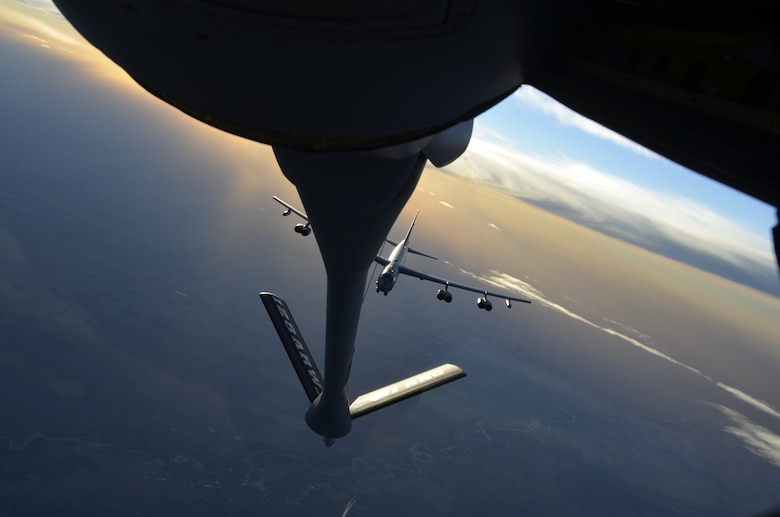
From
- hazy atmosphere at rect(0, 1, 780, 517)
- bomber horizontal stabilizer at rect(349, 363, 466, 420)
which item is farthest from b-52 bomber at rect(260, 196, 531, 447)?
hazy atmosphere at rect(0, 1, 780, 517)

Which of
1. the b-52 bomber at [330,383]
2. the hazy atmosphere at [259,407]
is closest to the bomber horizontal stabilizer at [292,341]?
the b-52 bomber at [330,383]

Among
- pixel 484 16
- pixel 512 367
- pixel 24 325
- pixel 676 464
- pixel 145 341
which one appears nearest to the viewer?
pixel 484 16

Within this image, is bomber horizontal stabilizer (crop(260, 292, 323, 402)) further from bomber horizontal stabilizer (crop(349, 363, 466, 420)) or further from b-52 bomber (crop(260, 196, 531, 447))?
bomber horizontal stabilizer (crop(349, 363, 466, 420))

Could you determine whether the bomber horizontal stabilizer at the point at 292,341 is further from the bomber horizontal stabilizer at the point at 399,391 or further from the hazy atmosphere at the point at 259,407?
the hazy atmosphere at the point at 259,407

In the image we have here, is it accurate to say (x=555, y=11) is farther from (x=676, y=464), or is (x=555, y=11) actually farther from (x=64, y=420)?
(x=676, y=464)

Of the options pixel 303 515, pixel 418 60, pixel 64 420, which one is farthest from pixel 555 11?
pixel 64 420

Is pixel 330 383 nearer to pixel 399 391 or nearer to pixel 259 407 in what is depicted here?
pixel 399 391

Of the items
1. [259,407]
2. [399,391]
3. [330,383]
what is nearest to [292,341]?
[330,383]
